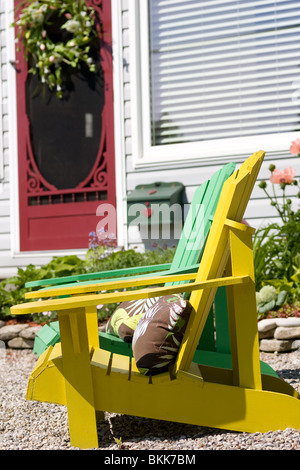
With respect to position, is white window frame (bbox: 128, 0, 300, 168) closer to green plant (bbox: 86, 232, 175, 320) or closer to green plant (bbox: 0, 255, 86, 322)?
green plant (bbox: 86, 232, 175, 320)

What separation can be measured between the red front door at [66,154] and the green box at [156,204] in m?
0.36

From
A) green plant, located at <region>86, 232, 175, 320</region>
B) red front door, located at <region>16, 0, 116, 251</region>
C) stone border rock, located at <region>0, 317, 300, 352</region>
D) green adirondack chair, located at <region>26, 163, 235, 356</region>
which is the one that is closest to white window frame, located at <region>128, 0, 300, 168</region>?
red front door, located at <region>16, 0, 116, 251</region>

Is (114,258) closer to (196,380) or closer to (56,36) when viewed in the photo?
(196,380)

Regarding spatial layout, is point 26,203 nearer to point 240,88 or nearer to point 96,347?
point 240,88

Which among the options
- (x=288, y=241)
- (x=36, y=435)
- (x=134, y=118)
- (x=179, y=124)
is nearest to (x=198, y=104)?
(x=179, y=124)

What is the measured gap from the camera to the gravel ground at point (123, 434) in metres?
1.90

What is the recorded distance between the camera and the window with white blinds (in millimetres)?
5043

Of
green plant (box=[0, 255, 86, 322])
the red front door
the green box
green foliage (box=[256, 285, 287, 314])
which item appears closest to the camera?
green foliage (box=[256, 285, 287, 314])

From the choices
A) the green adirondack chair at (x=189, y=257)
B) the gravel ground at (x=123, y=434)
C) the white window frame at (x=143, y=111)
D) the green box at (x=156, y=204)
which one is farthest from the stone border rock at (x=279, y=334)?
the white window frame at (x=143, y=111)

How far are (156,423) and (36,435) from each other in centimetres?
51

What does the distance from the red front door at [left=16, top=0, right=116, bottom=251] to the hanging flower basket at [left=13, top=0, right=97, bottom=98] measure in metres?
0.12

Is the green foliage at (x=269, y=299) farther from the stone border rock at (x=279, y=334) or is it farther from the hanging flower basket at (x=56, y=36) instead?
the hanging flower basket at (x=56, y=36)

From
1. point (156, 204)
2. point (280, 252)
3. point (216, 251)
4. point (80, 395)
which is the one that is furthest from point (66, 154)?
point (80, 395)

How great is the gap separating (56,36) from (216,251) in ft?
15.2
